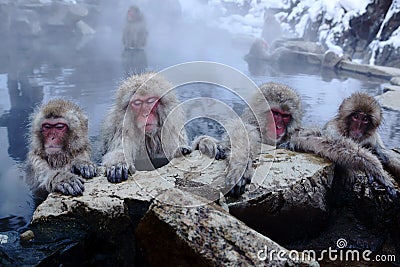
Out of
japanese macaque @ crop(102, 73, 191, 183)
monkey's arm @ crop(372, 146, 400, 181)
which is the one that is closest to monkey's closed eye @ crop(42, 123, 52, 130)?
japanese macaque @ crop(102, 73, 191, 183)

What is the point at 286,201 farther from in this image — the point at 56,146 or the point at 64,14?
the point at 64,14

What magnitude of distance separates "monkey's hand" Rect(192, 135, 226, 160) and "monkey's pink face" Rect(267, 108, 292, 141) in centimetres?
54

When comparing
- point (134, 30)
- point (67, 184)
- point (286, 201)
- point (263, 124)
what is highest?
point (263, 124)

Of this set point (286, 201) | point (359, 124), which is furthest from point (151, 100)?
point (359, 124)

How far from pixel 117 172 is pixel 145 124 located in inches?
24.7

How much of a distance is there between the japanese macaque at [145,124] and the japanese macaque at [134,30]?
10073mm

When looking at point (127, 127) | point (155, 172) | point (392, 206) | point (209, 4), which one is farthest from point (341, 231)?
point (209, 4)

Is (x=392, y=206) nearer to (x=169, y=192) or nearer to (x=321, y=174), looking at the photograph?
(x=321, y=174)

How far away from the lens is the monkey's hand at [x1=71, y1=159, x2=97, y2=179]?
9.85 feet

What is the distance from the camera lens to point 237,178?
2777mm

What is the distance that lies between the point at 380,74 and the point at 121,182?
31.8 ft

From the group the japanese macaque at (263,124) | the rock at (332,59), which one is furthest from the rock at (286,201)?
the rock at (332,59)

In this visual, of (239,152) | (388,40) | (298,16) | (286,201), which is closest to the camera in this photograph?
(286,201)

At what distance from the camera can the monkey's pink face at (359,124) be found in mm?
3602
